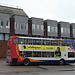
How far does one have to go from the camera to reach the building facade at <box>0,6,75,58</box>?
118ft

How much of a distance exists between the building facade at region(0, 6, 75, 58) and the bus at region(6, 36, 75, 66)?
52.6 feet

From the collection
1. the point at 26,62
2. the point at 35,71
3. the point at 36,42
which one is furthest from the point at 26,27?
the point at 35,71

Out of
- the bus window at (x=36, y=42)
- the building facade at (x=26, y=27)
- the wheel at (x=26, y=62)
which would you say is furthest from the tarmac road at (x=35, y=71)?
the building facade at (x=26, y=27)

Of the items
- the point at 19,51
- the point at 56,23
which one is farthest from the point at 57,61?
the point at 56,23

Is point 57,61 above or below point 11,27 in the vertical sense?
below

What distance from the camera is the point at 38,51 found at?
2111 centimetres

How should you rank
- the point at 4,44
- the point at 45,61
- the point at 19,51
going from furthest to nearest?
1. the point at 4,44
2. the point at 45,61
3. the point at 19,51

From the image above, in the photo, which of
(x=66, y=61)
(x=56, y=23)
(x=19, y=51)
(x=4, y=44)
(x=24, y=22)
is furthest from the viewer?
(x=56, y=23)

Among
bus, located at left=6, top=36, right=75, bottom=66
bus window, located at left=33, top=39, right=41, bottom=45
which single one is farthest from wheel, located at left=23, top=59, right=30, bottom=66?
bus window, located at left=33, top=39, right=41, bottom=45

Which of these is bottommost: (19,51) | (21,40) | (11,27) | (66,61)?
(66,61)

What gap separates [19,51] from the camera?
65.7 feet

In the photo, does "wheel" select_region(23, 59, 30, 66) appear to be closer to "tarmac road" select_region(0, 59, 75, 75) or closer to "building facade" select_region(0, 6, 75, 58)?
"tarmac road" select_region(0, 59, 75, 75)

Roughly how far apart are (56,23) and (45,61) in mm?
23484

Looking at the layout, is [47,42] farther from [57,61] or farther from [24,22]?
[24,22]
